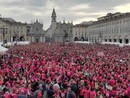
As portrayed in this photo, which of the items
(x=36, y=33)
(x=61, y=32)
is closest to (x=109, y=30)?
(x=61, y=32)

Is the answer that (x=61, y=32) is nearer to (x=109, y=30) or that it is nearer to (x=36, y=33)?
(x=36, y=33)

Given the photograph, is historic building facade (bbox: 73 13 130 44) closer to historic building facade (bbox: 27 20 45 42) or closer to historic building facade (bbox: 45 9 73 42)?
historic building facade (bbox: 45 9 73 42)

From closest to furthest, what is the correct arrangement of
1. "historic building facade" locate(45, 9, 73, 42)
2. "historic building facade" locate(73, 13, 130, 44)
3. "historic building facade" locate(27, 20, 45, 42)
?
"historic building facade" locate(73, 13, 130, 44) → "historic building facade" locate(27, 20, 45, 42) → "historic building facade" locate(45, 9, 73, 42)

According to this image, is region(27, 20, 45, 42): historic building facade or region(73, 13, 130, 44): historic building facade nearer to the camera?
region(73, 13, 130, 44): historic building facade

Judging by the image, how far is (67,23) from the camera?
6181 inches

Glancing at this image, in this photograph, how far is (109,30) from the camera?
118125 millimetres

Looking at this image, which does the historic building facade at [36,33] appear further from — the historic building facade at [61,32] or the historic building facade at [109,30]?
the historic building facade at [109,30]

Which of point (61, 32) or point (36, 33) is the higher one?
point (61, 32)

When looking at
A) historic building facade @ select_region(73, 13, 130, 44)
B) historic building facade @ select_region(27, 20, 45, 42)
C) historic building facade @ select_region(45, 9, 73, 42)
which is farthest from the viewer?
historic building facade @ select_region(45, 9, 73, 42)

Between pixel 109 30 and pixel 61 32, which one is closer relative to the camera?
pixel 109 30

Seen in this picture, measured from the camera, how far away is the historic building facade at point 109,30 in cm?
10025

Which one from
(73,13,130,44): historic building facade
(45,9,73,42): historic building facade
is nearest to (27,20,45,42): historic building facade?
(45,9,73,42): historic building facade

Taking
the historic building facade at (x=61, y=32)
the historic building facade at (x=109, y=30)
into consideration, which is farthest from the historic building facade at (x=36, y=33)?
the historic building facade at (x=109, y=30)

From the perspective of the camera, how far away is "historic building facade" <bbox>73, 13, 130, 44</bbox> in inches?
3947
